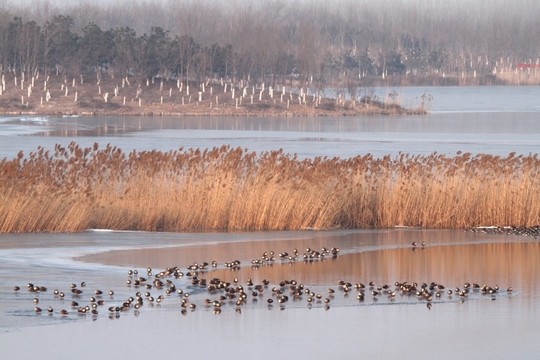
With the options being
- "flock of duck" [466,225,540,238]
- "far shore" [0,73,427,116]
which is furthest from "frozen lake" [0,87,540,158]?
"flock of duck" [466,225,540,238]

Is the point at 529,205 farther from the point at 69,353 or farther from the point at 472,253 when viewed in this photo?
the point at 69,353

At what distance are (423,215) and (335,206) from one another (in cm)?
169

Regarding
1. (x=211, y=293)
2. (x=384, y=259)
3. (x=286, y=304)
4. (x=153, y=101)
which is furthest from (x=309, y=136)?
(x=286, y=304)

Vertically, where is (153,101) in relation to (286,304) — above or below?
above

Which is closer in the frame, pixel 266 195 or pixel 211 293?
pixel 211 293

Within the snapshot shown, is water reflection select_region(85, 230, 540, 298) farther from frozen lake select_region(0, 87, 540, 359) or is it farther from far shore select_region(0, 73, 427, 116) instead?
far shore select_region(0, 73, 427, 116)

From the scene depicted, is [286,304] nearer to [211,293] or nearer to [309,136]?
[211,293]

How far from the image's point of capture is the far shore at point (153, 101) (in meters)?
92.1

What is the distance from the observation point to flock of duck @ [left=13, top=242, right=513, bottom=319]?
10.9 m

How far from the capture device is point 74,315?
10367 mm

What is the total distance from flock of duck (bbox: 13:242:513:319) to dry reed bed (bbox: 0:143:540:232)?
489 centimetres

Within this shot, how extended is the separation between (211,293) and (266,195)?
6515mm

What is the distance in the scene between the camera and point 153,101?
96.1 meters

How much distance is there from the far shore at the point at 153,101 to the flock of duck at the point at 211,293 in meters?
79.1
